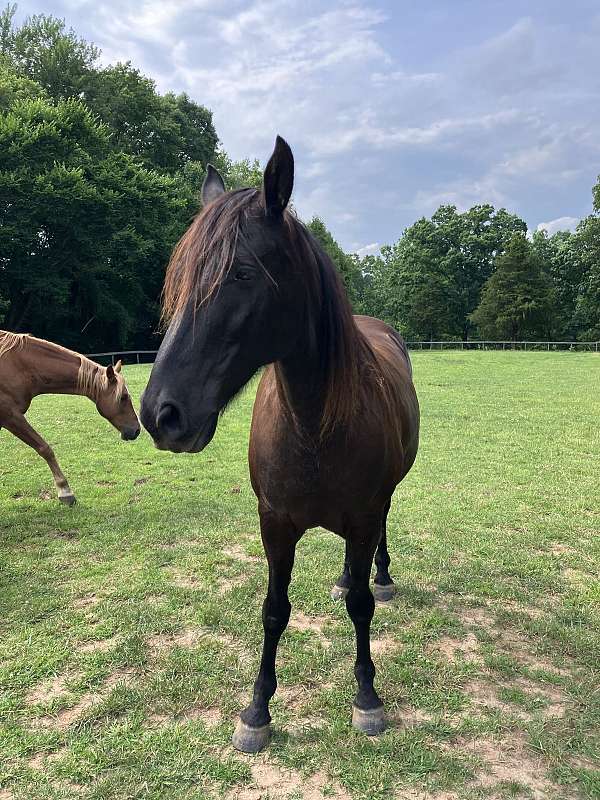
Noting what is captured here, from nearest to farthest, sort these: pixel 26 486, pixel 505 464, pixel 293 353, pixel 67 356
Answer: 1. pixel 293 353
2. pixel 67 356
3. pixel 26 486
4. pixel 505 464

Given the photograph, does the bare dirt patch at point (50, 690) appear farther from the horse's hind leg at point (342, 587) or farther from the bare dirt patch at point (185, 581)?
the horse's hind leg at point (342, 587)

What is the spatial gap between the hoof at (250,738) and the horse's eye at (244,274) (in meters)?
2.05

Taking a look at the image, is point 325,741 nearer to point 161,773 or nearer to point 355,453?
point 161,773

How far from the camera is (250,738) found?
2242mm

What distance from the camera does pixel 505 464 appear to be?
6.88 metres

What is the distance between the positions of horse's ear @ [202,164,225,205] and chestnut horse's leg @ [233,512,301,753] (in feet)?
4.52

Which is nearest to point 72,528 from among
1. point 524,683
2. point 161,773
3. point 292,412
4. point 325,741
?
point 161,773

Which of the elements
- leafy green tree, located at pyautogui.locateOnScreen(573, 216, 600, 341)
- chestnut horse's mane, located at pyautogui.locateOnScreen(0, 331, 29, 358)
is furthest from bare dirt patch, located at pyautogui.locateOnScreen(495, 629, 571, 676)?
leafy green tree, located at pyautogui.locateOnScreen(573, 216, 600, 341)

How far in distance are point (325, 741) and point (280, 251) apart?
220 centimetres

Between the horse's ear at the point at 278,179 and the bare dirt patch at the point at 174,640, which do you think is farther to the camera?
the bare dirt patch at the point at 174,640

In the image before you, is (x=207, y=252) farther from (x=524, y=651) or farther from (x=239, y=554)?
(x=239, y=554)

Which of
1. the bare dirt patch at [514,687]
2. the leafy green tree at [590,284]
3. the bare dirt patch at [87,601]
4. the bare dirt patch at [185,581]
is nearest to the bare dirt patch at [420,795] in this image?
the bare dirt patch at [514,687]

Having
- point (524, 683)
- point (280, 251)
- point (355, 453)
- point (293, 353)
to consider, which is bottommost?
point (524, 683)

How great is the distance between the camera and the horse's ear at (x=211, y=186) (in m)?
1.98
